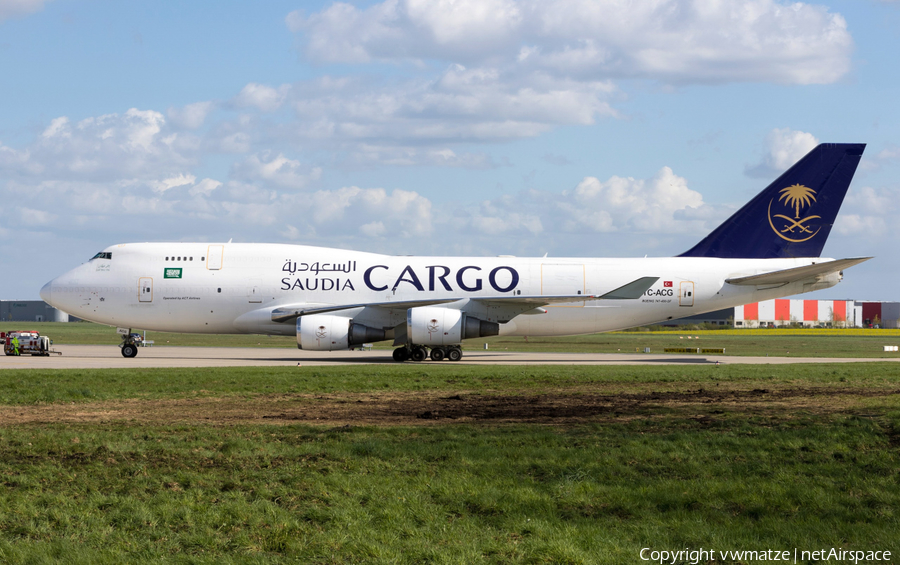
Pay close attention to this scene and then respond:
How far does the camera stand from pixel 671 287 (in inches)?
1292

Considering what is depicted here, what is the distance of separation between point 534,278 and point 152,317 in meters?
15.9

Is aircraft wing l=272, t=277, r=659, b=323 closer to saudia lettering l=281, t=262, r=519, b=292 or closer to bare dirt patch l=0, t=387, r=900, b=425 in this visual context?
saudia lettering l=281, t=262, r=519, b=292

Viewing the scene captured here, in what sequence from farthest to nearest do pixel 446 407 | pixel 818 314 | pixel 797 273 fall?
pixel 818 314
pixel 797 273
pixel 446 407

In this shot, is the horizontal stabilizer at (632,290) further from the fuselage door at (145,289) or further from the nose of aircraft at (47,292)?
the nose of aircraft at (47,292)

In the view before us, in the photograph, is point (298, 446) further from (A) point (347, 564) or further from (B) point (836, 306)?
(B) point (836, 306)

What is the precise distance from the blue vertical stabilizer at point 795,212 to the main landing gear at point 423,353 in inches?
466

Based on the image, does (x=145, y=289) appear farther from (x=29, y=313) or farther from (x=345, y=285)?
(x=29, y=313)

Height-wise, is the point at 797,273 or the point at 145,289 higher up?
the point at 797,273

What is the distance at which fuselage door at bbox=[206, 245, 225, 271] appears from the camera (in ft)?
104

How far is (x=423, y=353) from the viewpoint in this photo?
1249 inches

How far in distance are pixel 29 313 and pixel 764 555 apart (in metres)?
171

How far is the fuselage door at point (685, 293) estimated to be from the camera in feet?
107

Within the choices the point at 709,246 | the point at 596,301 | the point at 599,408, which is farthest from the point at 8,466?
the point at 709,246

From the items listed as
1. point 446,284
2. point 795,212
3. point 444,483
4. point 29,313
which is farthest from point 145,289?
point 29,313
